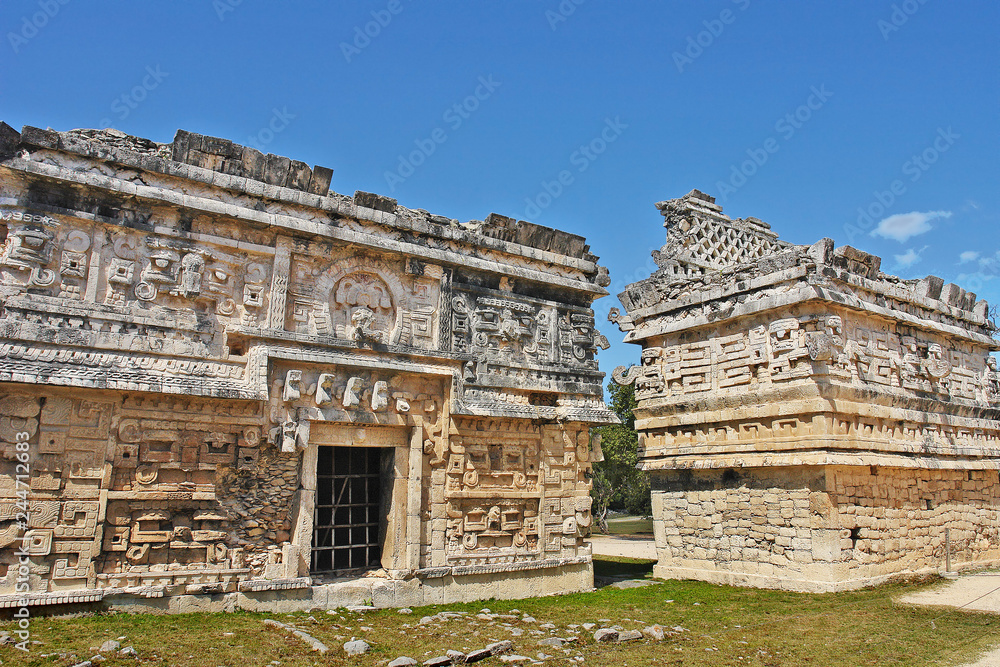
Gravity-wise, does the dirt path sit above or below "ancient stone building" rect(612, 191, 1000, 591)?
below

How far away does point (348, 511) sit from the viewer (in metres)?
9.45

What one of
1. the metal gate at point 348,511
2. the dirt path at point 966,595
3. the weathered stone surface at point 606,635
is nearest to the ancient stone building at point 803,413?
the dirt path at point 966,595

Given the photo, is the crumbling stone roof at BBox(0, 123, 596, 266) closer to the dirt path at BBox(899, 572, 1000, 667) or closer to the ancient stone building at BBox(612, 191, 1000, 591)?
the ancient stone building at BBox(612, 191, 1000, 591)

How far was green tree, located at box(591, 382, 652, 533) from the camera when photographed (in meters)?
23.9

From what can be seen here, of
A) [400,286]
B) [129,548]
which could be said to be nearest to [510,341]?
[400,286]

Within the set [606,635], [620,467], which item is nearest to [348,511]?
[606,635]

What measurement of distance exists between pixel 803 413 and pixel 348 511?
280 inches

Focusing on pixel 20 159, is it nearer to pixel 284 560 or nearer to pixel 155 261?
pixel 155 261

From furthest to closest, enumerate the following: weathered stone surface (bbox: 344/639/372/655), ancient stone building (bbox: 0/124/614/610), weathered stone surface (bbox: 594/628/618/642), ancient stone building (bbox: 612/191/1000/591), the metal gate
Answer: ancient stone building (bbox: 612/191/1000/591) → the metal gate → weathered stone surface (bbox: 594/628/618/642) → ancient stone building (bbox: 0/124/614/610) → weathered stone surface (bbox: 344/639/372/655)

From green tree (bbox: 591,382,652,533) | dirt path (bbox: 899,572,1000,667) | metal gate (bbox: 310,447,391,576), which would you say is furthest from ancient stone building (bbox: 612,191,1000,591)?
green tree (bbox: 591,382,652,533)

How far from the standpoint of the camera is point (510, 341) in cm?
1050

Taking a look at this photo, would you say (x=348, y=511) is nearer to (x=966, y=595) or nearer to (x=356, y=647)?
(x=356, y=647)

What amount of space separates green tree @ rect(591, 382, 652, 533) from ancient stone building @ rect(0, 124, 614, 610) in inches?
529

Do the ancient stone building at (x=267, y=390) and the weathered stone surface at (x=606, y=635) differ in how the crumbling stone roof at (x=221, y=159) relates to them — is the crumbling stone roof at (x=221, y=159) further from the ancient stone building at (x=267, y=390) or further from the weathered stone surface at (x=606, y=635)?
the weathered stone surface at (x=606, y=635)
